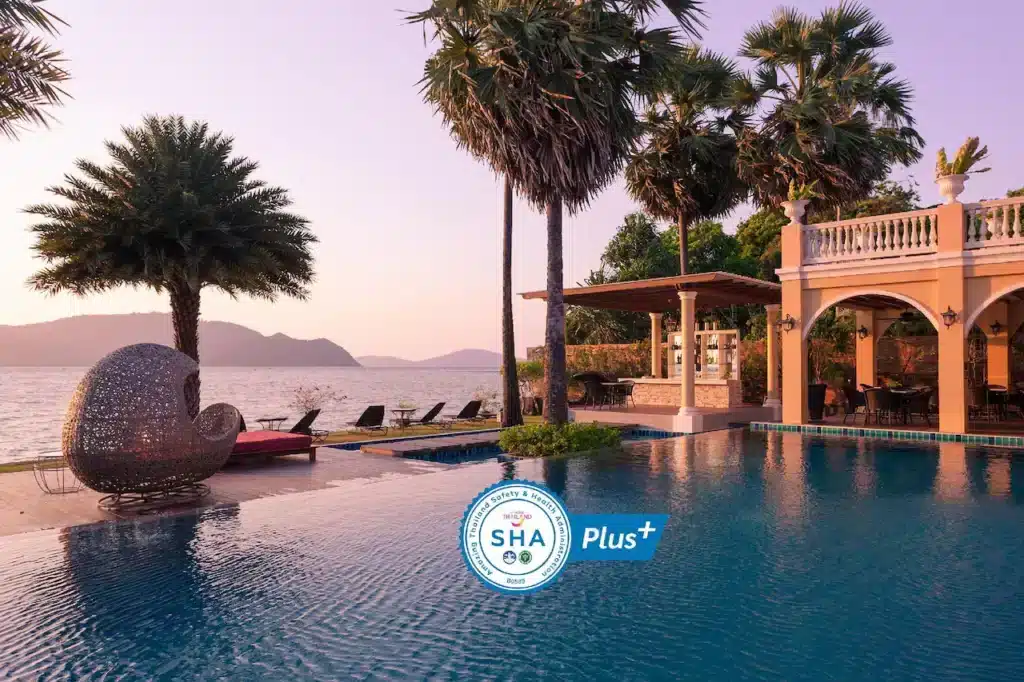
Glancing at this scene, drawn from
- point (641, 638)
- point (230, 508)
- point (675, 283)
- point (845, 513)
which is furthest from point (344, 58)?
point (641, 638)

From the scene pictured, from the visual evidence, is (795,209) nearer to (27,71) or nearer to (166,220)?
(166,220)

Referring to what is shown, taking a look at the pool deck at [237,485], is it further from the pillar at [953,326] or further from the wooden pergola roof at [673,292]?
the pillar at [953,326]

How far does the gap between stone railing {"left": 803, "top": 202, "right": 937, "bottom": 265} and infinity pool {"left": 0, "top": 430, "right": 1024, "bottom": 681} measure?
27.5ft

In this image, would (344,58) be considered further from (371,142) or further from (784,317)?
(784,317)

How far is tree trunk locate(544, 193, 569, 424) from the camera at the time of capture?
15078 millimetres

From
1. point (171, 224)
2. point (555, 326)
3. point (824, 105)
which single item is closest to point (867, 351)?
point (824, 105)

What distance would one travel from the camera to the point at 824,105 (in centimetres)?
2195

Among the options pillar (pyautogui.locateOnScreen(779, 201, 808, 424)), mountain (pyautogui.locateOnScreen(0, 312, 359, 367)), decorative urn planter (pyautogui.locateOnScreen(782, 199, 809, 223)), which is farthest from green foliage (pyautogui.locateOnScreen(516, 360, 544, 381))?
mountain (pyautogui.locateOnScreen(0, 312, 359, 367))

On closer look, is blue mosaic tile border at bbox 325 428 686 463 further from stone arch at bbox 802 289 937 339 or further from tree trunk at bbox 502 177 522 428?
stone arch at bbox 802 289 937 339

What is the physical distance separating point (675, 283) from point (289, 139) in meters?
11.1

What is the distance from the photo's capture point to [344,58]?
17.5m

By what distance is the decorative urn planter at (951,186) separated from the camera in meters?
16.0

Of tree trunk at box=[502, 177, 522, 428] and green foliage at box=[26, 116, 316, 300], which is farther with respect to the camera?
tree trunk at box=[502, 177, 522, 428]

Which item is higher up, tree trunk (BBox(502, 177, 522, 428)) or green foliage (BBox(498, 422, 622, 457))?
tree trunk (BBox(502, 177, 522, 428))
